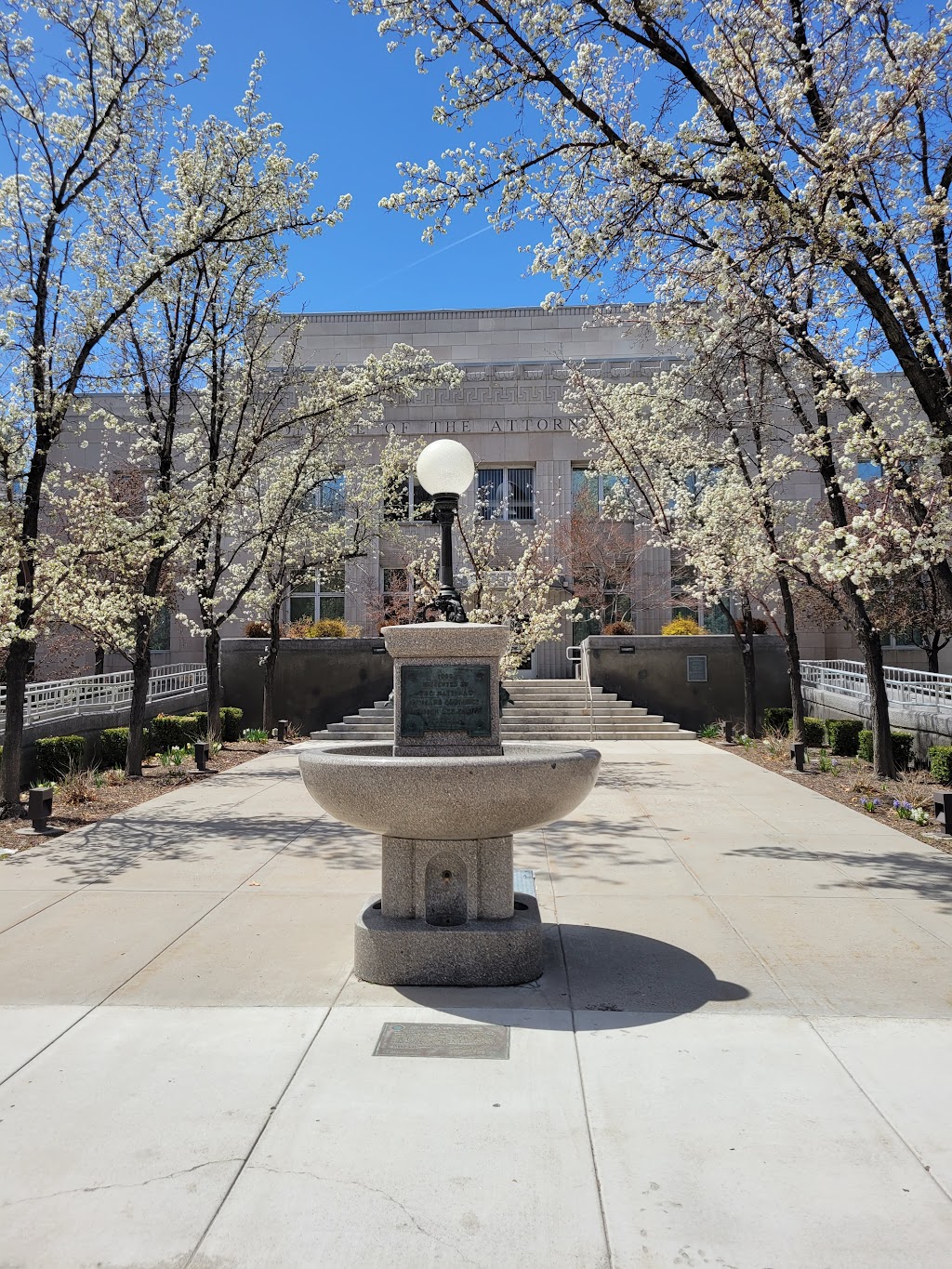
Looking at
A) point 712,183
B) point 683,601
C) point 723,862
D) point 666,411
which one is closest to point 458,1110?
point 723,862

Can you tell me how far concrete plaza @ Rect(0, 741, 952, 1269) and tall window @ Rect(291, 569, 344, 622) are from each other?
22.4 m

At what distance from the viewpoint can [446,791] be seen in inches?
172

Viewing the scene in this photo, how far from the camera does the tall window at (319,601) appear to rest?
96.1 feet

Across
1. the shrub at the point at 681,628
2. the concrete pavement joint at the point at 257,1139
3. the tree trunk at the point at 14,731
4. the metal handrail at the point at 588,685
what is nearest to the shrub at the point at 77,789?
the tree trunk at the point at 14,731

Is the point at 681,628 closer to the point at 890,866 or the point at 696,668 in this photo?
the point at 696,668

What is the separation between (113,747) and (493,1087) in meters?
13.8

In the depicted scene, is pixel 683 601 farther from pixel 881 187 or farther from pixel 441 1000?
pixel 441 1000

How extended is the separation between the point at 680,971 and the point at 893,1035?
1216mm

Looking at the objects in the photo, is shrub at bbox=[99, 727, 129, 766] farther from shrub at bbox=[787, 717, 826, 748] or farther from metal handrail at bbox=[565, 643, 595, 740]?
shrub at bbox=[787, 717, 826, 748]

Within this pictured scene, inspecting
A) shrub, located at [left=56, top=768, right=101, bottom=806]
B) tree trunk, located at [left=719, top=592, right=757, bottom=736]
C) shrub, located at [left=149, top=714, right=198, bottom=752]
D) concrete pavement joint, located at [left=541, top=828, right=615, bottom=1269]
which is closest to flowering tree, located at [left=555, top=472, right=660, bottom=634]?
tree trunk, located at [left=719, top=592, right=757, bottom=736]

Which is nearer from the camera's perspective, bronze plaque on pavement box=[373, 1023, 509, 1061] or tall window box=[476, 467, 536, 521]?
bronze plaque on pavement box=[373, 1023, 509, 1061]

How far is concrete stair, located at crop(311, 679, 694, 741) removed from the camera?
20484 millimetres

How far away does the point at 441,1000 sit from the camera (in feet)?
15.0

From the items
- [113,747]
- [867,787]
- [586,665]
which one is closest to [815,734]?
[867,787]
